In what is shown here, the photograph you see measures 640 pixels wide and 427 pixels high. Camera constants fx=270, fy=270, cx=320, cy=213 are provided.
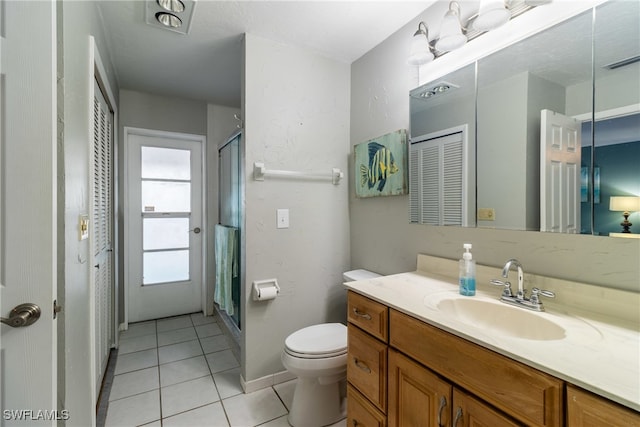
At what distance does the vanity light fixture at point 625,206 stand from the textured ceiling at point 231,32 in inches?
53.3

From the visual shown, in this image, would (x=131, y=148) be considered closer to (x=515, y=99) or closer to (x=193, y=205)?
(x=193, y=205)

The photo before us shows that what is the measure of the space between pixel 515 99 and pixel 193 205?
304cm

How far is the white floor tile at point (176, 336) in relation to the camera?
8.11 feet

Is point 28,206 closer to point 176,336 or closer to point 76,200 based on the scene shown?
point 76,200

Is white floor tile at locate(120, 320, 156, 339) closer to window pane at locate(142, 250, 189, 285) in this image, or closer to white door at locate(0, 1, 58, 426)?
window pane at locate(142, 250, 189, 285)

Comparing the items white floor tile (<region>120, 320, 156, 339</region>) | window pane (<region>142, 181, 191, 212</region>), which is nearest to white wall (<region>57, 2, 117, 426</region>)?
white floor tile (<region>120, 320, 156, 339</region>)

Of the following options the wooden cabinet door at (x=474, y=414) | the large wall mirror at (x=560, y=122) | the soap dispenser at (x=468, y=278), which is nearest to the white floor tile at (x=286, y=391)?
the wooden cabinet door at (x=474, y=414)

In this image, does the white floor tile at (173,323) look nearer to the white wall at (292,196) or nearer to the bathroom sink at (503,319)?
the white wall at (292,196)

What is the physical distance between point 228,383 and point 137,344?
113cm

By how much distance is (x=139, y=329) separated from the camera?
2.72m

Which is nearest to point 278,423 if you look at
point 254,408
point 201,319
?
point 254,408

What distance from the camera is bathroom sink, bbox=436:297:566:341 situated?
926mm

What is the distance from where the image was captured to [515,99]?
121cm

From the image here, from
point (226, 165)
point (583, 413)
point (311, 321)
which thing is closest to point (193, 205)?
point (226, 165)
